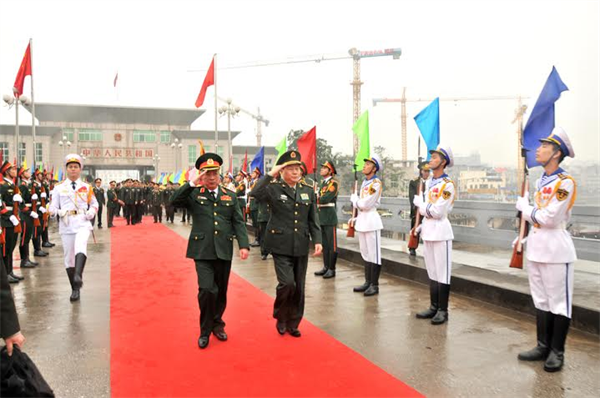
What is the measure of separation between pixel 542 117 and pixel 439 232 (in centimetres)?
153

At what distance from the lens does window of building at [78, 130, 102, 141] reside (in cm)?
5441

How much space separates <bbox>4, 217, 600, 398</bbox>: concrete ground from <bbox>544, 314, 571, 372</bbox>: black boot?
9 centimetres

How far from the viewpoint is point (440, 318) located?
506 centimetres

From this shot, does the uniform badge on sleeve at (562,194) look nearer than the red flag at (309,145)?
Yes

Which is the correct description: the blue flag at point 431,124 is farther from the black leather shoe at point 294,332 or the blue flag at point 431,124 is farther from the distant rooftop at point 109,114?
the distant rooftop at point 109,114

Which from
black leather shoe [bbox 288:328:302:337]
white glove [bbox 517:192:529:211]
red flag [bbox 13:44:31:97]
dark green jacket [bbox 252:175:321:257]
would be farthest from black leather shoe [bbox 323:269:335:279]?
red flag [bbox 13:44:31:97]

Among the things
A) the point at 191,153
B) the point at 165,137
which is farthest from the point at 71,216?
the point at 165,137

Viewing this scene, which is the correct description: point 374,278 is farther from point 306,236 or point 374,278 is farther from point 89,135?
point 89,135

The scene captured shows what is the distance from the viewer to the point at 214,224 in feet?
15.0

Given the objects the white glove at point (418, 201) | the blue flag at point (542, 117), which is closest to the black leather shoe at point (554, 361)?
the blue flag at point (542, 117)

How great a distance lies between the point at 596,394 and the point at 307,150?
18.8 feet

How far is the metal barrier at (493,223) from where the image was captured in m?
7.33

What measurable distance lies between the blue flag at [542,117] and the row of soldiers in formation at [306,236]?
55cm

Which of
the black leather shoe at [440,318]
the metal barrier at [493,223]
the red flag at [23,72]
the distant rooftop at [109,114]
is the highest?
the distant rooftop at [109,114]
